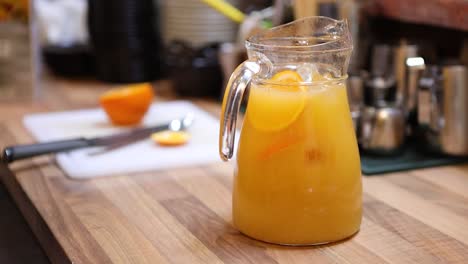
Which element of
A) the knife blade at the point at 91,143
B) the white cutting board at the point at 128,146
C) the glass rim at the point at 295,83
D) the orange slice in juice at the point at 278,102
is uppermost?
the glass rim at the point at 295,83

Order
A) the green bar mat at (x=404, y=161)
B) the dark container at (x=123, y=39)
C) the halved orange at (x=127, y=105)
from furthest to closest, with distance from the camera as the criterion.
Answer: the dark container at (x=123, y=39)
the halved orange at (x=127, y=105)
the green bar mat at (x=404, y=161)

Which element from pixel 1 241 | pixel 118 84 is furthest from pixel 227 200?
pixel 118 84

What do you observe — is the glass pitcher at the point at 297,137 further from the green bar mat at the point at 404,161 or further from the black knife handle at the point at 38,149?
the black knife handle at the point at 38,149

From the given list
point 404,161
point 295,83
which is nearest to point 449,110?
point 404,161

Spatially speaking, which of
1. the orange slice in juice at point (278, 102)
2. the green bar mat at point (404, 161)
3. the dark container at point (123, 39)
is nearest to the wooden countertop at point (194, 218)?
Answer: the green bar mat at point (404, 161)

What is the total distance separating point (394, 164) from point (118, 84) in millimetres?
858

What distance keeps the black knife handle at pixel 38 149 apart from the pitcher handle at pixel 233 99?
1.29 ft

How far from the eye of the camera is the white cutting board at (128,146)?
1.06m

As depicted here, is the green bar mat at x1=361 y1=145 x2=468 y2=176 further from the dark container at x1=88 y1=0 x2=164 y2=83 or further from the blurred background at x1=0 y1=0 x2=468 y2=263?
the dark container at x1=88 y1=0 x2=164 y2=83

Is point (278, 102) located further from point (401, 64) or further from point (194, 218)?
point (401, 64)

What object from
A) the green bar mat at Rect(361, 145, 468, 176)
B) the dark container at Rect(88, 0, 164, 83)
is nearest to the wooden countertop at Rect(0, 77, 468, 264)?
the green bar mat at Rect(361, 145, 468, 176)

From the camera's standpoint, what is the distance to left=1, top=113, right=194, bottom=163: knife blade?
1.05m

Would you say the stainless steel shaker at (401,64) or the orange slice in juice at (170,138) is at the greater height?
the stainless steel shaker at (401,64)

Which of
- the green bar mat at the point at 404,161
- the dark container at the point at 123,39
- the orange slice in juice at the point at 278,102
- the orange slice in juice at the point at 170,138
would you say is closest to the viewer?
the orange slice in juice at the point at 278,102
